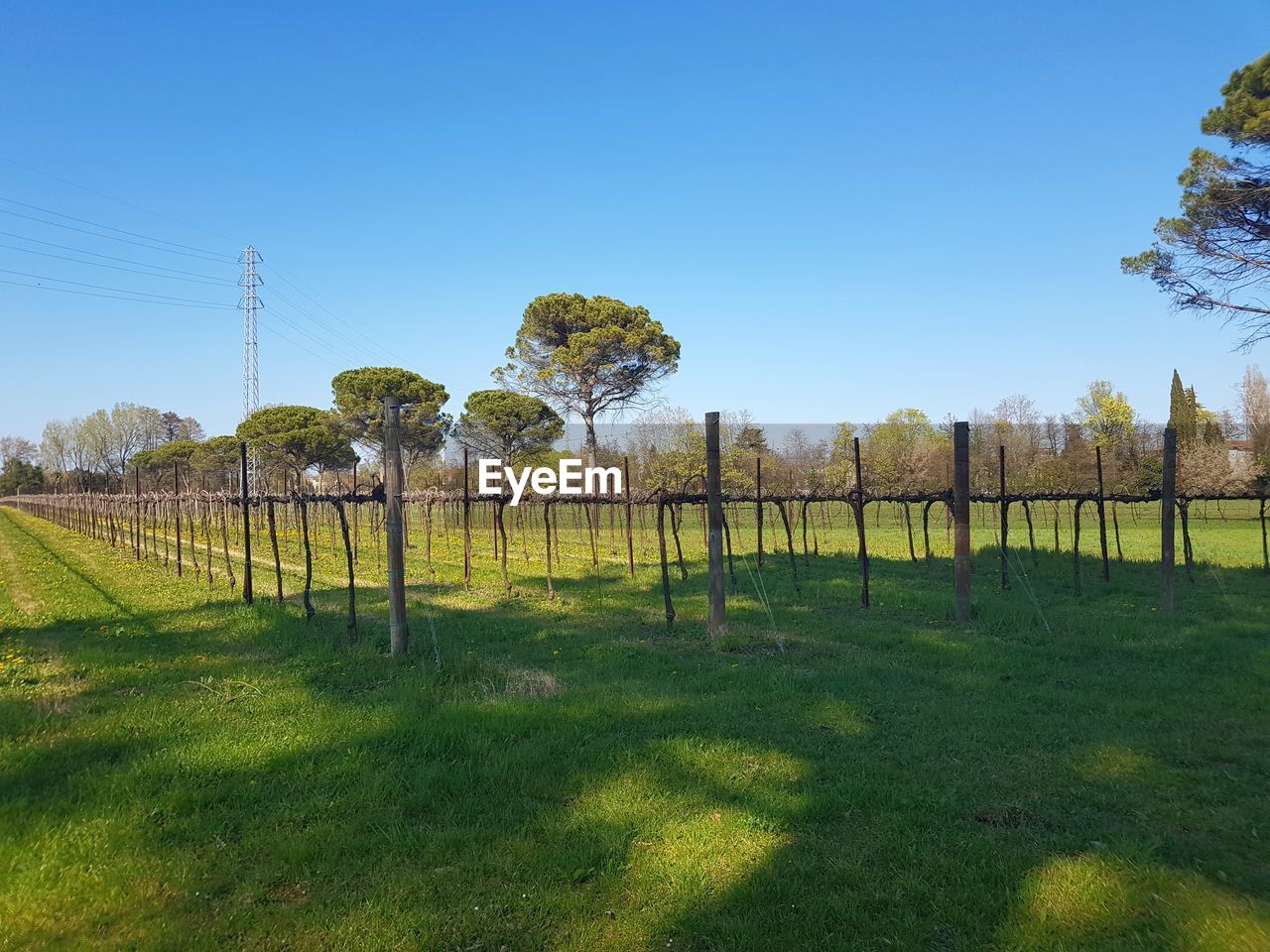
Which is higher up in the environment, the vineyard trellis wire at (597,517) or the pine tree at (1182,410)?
the pine tree at (1182,410)

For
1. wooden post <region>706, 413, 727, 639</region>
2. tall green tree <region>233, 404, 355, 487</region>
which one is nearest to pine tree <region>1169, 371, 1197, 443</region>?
wooden post <region>706, 413, 727, 639</region>

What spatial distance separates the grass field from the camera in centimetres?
319

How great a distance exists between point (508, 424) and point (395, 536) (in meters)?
29.7

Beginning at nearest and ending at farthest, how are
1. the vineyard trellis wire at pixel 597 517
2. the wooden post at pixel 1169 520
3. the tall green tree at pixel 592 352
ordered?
the wooden post at pixel 1169 520 < the vineyard trellis wire at pixel 597 517 < the tall green tree at pixel 592 352

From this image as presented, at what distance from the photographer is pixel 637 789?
4.52 metres

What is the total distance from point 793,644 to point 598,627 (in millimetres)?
2690

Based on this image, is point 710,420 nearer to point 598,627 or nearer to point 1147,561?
point 598,627

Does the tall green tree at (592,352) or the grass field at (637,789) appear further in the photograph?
the tall green tree at (592,352)

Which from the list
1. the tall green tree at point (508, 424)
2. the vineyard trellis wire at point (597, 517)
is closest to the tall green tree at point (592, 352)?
the tall green tree at point (508, 424)

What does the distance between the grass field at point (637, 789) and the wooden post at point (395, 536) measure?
1.29 ft

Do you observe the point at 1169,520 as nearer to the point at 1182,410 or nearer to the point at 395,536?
the point at 395,536

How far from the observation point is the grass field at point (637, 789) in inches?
126

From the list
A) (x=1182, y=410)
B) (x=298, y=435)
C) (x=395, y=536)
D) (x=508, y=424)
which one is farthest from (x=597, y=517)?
(x=1182, y=410)

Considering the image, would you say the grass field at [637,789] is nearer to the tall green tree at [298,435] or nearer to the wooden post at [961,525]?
the wooden post at [961,525]
